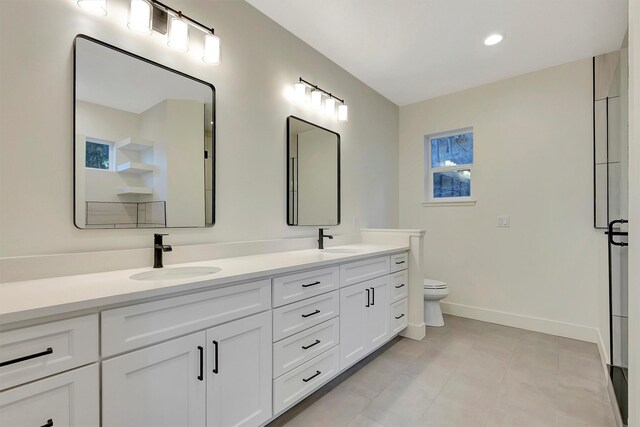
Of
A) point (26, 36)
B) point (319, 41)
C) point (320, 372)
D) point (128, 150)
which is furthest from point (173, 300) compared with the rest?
point (319, 41)

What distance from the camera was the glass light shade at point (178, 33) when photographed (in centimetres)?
163

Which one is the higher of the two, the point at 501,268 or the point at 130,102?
the point at 130,102

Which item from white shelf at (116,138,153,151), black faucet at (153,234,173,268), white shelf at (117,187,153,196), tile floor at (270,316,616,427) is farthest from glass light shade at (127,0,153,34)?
tile floor at (270,316,616,427)

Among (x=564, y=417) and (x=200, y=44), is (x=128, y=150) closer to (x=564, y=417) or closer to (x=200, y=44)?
(x=200, y=44)

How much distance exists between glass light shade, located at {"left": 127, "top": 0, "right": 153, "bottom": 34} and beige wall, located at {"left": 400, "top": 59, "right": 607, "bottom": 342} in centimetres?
304

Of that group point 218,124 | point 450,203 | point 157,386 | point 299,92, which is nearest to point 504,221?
point 450,203

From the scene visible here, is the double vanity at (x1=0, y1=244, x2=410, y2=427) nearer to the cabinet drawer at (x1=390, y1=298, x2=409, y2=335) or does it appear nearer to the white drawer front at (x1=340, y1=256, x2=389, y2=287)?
the white drawer front at (x1=340, y1=256, x2=389, y2=287)

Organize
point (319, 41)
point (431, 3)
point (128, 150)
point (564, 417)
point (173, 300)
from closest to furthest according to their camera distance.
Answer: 1. point (173, 300)
2. point (128, 150)
3. point (564, 417)
4. point (431, 3)
5. point (319, 41)

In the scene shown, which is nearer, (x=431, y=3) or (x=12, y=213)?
(x=12, y=213)

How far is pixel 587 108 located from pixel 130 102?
356 centimetres

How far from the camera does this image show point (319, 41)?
99.1 inches

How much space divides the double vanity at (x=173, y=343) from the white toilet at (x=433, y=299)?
133 centimetres

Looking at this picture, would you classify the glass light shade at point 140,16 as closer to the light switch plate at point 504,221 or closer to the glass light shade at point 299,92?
the glass light shade at point 299,92

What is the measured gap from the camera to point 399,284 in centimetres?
260
